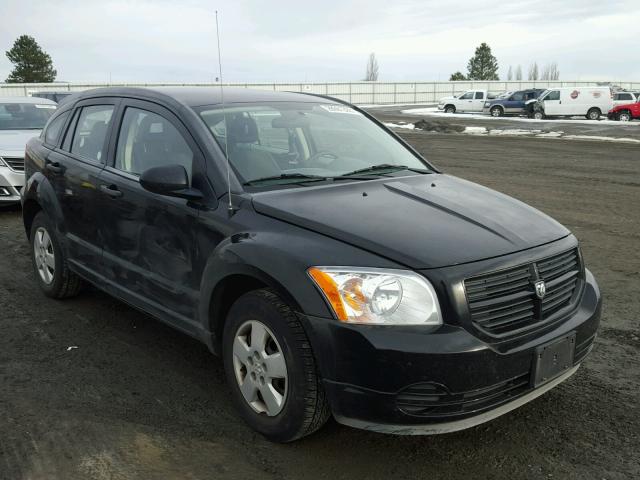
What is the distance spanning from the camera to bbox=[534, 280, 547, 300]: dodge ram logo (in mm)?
2955

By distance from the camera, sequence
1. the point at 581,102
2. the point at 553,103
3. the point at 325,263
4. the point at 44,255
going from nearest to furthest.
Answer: the point at 325,263, the point at 44,255, the point at 581,102, the point at 553,103

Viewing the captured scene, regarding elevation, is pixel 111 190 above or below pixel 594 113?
A: above

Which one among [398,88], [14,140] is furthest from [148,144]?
[398,88]

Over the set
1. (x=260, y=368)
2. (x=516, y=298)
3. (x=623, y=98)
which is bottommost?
(x=260, y=368)

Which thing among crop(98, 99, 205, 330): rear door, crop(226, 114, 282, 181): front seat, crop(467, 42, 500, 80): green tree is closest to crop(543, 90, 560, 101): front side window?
crop(98, 99, 205, 330): rear door

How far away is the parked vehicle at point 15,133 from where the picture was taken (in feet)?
29.7

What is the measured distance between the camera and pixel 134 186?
4.07 metres

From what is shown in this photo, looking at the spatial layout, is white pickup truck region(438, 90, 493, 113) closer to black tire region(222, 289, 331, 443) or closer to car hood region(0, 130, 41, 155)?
car hood region(0, 130, 41, 155)

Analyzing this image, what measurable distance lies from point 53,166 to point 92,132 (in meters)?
0.57

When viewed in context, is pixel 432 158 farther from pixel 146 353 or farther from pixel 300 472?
pixel 300 472

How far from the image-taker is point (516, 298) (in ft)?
9.52

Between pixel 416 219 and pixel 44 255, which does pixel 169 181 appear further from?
pixel 44 255

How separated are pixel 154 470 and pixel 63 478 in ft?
1.31

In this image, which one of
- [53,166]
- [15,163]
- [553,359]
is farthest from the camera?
[15,163]
